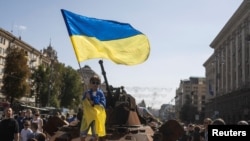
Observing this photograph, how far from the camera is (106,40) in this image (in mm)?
10422

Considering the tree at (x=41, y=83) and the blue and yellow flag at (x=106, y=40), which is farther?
the tree at (x=41, y=83)

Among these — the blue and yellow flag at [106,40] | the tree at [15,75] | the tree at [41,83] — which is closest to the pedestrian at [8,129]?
the blue and yellow flag at [106,40]

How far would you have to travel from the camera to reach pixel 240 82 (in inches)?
2712

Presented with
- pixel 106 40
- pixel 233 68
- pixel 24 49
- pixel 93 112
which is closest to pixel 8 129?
pixel 106 40

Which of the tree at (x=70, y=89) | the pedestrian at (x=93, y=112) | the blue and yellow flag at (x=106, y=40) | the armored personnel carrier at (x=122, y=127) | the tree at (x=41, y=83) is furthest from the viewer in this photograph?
the tree at (x=70, y=89)

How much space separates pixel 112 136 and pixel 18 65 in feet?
205

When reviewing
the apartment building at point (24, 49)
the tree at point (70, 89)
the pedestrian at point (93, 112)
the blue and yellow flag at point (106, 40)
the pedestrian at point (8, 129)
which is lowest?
the pedestrian at point (8, 129)

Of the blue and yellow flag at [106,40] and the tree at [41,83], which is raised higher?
the tree at [41,83]

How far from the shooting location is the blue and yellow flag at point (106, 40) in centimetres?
961

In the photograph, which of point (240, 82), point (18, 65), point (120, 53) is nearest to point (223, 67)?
point (240, 82)

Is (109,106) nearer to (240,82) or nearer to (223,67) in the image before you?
(240,82)

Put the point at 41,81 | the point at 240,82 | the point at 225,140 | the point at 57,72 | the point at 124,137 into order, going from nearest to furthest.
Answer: the point at 225,140 → the point at 124,137 → the point at 240,82 → the point at 41,81 → the point at 57,72

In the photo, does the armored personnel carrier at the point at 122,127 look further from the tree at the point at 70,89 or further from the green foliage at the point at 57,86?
the tree at the point at 70,89

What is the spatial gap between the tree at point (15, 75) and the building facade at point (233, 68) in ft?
101
